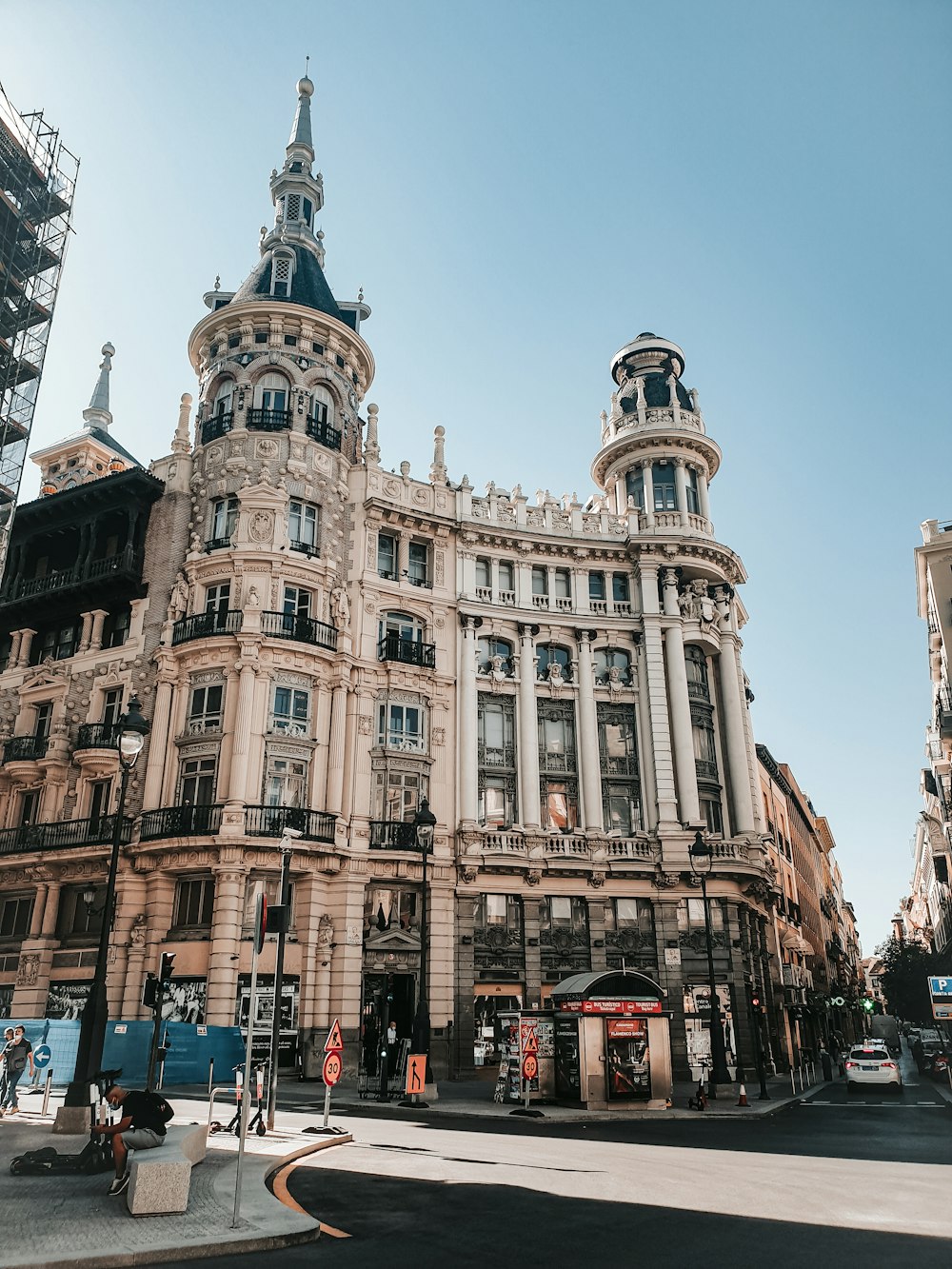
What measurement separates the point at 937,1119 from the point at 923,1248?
694 inches

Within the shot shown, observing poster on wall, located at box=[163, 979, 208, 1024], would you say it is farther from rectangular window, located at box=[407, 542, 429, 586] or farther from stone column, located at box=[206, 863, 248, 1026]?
rectangular window, located at box=[407, 542, 429, 586]

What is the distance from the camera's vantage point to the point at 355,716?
38281 mm

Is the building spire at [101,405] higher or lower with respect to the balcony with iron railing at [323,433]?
higher

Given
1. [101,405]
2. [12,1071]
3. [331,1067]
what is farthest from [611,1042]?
[101,405]

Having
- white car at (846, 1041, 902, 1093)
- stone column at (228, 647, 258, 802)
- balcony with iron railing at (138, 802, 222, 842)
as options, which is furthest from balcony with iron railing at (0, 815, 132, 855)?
white car at (846, 1041, 902, 1093)

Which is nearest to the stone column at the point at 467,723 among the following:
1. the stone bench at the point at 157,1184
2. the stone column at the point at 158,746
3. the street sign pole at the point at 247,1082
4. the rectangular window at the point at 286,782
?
the rectangular window at the point at 286,782

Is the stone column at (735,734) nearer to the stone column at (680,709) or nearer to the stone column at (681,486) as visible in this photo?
the stone column at (680,709)

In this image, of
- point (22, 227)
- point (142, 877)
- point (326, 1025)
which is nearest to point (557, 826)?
point (326, 1025)

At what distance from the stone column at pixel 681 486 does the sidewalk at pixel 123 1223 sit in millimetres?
39401

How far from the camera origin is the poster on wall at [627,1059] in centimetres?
2431

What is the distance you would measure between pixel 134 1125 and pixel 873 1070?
31.7 m

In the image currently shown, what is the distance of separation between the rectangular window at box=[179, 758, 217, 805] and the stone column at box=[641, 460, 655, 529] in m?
24.3

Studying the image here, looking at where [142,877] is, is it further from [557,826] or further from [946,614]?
[946,614]

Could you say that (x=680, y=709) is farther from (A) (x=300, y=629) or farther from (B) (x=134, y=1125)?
(B) (x=134, y=1125)
